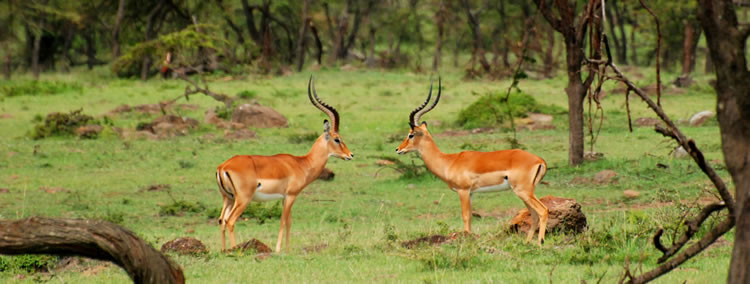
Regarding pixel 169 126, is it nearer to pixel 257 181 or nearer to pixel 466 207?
pixel 257 181

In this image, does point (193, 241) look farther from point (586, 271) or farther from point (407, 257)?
point (586, 271)

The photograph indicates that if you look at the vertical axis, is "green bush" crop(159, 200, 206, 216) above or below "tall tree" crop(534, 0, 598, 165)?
below

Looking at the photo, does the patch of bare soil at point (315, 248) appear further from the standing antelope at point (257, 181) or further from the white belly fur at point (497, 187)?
the white belly fur at point (497, 187)

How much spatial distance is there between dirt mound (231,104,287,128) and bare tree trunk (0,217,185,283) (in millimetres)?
15791

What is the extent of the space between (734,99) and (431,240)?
462 centimetres

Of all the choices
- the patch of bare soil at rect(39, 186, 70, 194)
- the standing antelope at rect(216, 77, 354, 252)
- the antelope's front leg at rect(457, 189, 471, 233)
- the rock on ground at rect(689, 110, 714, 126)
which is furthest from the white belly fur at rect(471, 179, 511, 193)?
the rock on ground at rect(689, 110, 714, 126)

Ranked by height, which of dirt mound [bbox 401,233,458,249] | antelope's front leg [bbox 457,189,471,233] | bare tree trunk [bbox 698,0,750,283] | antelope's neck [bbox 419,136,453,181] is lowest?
dirt mound [bbox 401,233,458,249]

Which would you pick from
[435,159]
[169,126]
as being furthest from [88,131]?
[435,159]

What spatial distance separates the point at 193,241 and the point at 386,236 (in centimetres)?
164

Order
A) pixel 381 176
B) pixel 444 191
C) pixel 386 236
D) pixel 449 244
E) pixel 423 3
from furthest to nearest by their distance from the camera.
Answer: pixel 423 3 < pixel 381 176 < pixel 444 191 < pixel 386 236 < pixel 449 244

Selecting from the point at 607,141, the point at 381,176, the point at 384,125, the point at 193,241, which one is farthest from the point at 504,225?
the point at 384,125

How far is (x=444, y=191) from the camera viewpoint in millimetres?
12844

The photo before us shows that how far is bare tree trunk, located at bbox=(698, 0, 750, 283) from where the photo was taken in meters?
3.59

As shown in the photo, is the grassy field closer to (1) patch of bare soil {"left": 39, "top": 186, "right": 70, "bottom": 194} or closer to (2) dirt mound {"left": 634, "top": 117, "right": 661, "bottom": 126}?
(1) patch of bare soil {"left": 39, "top": 186, "right": 70, "bottom": 194}
